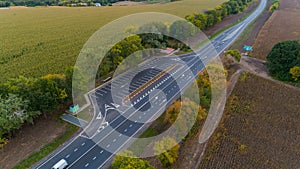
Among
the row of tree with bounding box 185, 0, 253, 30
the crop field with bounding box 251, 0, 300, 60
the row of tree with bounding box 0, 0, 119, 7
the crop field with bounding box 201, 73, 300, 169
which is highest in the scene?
the row of tree with bounding box 0, 0, 119, 7

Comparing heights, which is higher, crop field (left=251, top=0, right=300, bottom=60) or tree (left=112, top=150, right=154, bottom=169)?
crop field (left=251, top=0, right=300, bottom=60)

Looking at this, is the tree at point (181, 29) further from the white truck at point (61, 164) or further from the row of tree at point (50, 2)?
the row of tree at point (50, 2)

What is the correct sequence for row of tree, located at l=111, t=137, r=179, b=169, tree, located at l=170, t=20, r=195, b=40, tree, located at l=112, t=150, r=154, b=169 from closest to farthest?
1. tree, located at l=112, t=150, r=154, b=169
2. row of tree, located at l=111, t=137, r=179, b=169
3. tree, located at l=170, t=20, r=195, b=40

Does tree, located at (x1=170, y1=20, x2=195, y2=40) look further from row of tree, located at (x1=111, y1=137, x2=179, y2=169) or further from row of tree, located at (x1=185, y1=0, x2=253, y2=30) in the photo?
row of tree, located at (x1=111, y1=137, x2=179, y2=169)

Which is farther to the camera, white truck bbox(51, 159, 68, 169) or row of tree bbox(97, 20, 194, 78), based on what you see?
row of tree bbox(97, 20, 194, 78)

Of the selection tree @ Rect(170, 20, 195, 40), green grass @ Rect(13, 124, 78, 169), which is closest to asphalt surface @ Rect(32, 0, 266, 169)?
green grass @ Rect(13, 124, 78, 169)

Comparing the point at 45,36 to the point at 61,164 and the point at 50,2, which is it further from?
the point at 50,2

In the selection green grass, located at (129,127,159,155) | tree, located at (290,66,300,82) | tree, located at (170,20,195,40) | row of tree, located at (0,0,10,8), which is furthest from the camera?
row of tree, located at (0,0,10,8)

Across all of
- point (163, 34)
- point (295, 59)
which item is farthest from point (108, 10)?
point (295, 59)
